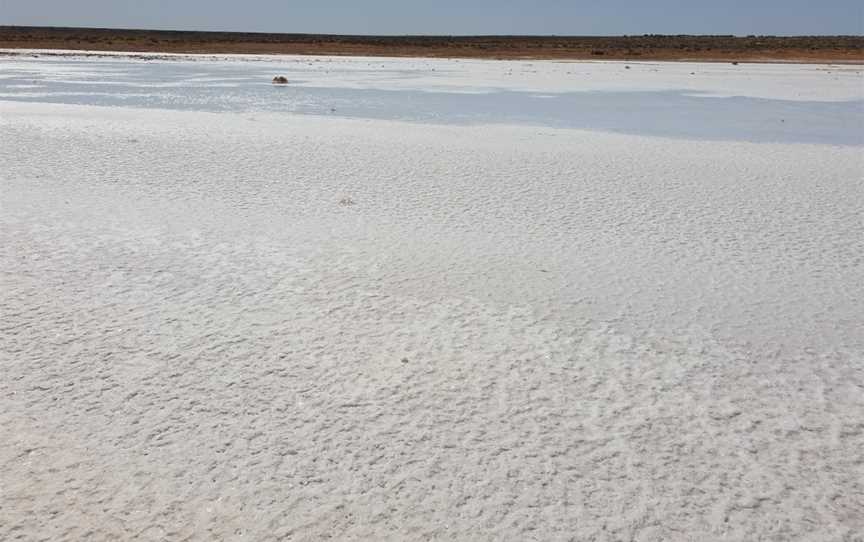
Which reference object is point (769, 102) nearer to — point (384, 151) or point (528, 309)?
point (384, 151)

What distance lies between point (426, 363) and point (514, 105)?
797 cm

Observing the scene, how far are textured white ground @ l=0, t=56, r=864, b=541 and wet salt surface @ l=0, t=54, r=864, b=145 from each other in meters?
3.50

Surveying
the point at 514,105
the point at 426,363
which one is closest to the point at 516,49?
the point at 514,105

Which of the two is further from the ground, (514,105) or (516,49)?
(516,49)

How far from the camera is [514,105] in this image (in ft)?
30.7

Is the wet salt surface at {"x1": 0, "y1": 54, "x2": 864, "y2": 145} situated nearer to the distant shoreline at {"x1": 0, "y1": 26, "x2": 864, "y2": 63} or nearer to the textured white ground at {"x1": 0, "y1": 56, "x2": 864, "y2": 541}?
the textured white ground at {"x1": 0, "y1": 56, "x2": 864, "y2": 541}

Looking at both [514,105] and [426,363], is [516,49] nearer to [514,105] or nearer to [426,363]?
[514,105]

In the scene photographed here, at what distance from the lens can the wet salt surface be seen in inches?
281

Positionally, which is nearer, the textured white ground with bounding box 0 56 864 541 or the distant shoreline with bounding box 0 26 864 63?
the textured white ground with bounding box 0 56 864 541

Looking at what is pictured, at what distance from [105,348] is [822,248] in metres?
2.79

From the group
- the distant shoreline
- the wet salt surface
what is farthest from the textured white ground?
the distant shoreline

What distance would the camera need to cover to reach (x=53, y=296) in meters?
2.26

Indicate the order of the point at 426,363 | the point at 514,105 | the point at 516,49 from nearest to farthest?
1. the point at 426,363
2. the point at 514,105
3. the point at 516,49

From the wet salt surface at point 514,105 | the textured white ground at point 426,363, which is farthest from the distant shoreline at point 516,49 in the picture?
the textured white ground at point 426,363
